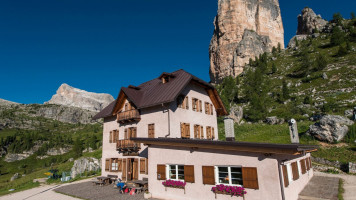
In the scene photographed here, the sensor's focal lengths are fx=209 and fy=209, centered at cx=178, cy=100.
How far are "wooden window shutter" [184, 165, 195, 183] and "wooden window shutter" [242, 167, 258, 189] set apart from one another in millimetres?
3468

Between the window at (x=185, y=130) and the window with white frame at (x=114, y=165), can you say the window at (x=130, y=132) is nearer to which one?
the window with white frame at (x=114, y=165)

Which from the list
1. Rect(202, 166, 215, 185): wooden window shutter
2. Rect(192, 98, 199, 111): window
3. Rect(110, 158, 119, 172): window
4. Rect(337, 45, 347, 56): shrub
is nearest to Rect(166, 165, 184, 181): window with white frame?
Rect(202, 166, 215, 185): wooden window shutter

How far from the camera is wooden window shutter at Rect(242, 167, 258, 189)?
1099 cm

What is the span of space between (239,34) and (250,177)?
406 feet

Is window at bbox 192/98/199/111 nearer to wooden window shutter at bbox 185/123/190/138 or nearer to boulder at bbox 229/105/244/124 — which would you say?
wooden window shutter at bbox 185/123/190/138

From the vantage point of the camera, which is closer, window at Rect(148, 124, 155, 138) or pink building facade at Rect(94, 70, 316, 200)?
pink building facade at Rect(94, 70, 316, 200)

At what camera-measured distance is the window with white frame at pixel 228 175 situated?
11.9 metres

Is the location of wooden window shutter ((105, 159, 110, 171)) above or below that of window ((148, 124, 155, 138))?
below

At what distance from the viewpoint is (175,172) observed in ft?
48.7

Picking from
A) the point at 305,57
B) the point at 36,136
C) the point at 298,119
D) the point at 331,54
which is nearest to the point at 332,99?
the point at 298,119

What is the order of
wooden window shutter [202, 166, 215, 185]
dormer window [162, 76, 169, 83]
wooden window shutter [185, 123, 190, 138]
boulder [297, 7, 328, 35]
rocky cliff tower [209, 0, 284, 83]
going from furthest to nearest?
1. rocky cliff tower [209, 0, 284, 83]
2. boulder [297, 7, 328, 35]
3. dormer window [162, 76, 169, 83]
4. wooden window shutter [185, 123, 190, 138]
5. wooden window shutter [202, 166, 215, 185]

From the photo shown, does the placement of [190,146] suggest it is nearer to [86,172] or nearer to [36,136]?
[86,172]

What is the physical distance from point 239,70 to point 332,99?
6674 cm

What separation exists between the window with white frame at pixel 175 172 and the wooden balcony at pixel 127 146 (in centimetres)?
737
